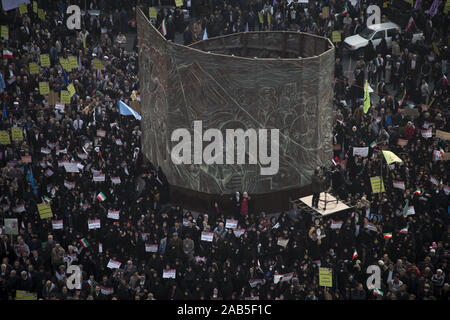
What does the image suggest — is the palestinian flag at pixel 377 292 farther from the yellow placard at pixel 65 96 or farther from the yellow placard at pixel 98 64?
the yellow placard at pixel 98 64

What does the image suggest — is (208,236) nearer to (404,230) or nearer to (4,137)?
(404,230)

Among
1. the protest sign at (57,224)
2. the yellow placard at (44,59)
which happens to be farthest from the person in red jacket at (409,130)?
the yellow placard at (44,59)

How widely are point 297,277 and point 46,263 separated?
8506 millimetres

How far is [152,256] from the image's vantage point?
30984mm

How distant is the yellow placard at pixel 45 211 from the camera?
32.0 metres

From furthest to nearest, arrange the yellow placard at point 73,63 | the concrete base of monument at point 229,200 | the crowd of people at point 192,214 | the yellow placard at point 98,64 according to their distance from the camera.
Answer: the yellow placard at point 98,64
the yellow placard at point 73,63
the concrete base of monument at point 229,200
the crowd of people at point 192,214

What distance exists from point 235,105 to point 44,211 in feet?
26.5

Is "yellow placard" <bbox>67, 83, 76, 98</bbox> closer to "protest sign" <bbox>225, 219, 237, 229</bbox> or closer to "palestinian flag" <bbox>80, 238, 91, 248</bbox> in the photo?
"palestinian flag" <bbox>80, 238, 91, 248</bbox>

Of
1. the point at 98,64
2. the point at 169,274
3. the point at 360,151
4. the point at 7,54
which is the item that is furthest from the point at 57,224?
the point at 7,54

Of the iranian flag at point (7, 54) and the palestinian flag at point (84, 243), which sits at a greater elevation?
the iranian flag at point (7, 54)

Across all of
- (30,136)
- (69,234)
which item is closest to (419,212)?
(69,234)

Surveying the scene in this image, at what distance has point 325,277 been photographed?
28562 mm

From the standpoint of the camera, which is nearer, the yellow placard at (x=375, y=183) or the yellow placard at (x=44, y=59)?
the yellow placard at (x=375, y=183)

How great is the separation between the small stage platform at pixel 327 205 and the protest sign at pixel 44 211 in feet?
30.0
